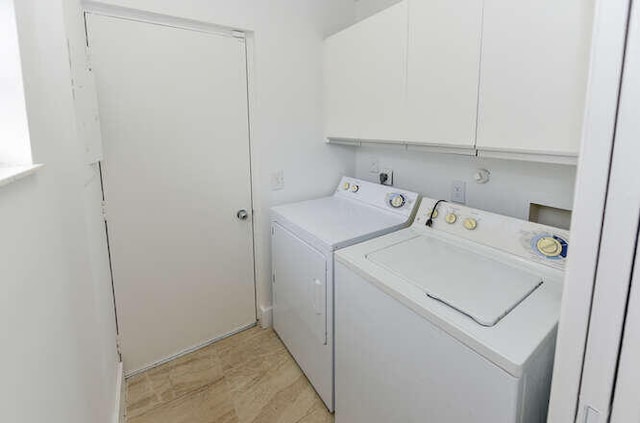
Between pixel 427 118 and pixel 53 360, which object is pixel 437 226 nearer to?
pixel 427 118

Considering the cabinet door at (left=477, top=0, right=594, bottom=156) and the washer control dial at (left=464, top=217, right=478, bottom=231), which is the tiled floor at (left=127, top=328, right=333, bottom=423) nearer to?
the washer control dial at (left=464, top=217, right=478, bottom=231)

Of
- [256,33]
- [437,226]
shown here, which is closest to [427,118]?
[437,226]

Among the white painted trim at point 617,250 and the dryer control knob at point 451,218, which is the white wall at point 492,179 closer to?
the dryer control knob at point 451,218

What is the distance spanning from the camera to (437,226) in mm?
1735

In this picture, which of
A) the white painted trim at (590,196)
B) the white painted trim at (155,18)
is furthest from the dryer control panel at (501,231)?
the white painted trim at (155,18)

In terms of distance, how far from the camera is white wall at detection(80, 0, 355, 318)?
6.79 ft

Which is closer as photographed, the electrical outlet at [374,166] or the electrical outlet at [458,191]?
the electrical outlet at [458,191]

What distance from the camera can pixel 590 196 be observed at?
25.6 inches

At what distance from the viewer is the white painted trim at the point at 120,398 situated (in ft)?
5.16

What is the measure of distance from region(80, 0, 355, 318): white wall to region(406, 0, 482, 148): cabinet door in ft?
2.80

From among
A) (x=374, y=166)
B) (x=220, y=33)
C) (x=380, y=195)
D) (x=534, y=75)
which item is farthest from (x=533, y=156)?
(x=220, y=33)

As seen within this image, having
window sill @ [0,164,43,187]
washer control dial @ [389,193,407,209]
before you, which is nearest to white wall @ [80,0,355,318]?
washer control dial @ [389,193,407,209]

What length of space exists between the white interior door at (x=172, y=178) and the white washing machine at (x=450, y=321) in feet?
3.29

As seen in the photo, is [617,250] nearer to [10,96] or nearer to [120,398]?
[10,96]
